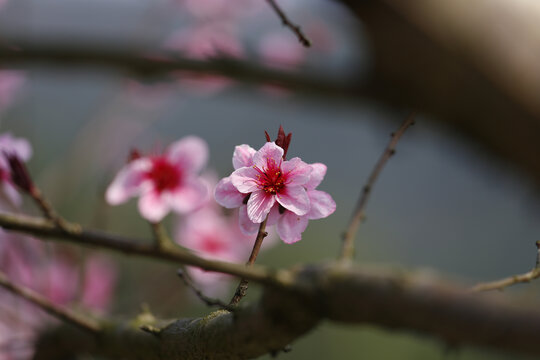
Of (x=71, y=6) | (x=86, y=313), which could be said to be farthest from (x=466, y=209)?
(x=71, y=6)

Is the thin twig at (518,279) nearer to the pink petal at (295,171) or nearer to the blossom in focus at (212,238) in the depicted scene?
the pink petal at (295,171)

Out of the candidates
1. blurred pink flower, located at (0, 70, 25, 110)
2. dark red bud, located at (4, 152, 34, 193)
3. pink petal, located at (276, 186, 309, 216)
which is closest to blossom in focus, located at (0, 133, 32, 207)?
dark red bud, located at (4, 152, 34, 193)

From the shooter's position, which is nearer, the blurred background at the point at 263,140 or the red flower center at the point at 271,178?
the red flower center at the point at 271,178

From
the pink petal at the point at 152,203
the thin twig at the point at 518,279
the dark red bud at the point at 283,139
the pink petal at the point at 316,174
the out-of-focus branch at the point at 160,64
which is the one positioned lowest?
the thin twig at the point at 518,279

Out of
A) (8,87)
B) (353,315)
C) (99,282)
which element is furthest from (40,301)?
(8,87)

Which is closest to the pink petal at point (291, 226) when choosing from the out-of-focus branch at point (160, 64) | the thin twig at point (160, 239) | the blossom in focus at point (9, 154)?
the thin twig at point (160, 239)

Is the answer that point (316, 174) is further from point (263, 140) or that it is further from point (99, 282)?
point (99, 282)

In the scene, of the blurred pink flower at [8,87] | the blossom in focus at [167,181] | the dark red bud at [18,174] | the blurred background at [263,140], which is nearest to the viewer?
the dark red bud at [18,174]
